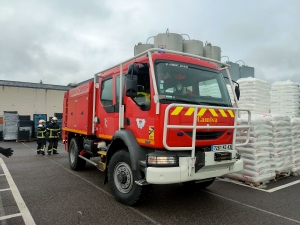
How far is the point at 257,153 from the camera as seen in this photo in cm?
533

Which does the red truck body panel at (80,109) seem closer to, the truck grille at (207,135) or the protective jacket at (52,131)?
the truck grille at (207,135)

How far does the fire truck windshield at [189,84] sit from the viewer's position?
12.1 ft

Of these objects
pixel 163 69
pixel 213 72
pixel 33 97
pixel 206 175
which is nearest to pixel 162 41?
pixel 213 72

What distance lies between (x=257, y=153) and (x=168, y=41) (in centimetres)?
450

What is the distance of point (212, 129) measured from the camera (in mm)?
3816

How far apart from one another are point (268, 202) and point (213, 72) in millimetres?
2601

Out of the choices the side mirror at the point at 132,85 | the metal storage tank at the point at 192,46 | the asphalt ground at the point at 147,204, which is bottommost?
the asphalt ground at the point at 147,204

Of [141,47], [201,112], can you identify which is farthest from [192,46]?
[201,112]

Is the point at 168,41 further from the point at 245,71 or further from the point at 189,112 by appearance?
the point at 245,71

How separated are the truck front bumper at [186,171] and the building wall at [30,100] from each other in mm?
21080

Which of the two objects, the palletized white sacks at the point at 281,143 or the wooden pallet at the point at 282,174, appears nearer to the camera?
the palletized white sacks at the point at 281,143

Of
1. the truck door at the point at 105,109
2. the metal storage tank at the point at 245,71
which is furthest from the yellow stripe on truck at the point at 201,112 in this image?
the metal storage tank at the point at 245,71

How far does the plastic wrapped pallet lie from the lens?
16.2 metres

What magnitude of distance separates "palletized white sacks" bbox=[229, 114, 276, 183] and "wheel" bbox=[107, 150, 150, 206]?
2.70 m
